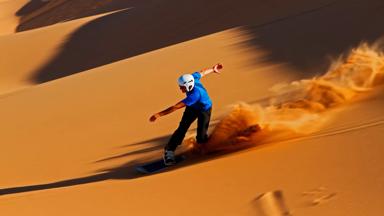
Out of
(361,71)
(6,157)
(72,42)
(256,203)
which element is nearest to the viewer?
(256,203)

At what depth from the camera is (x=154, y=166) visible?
6602 mm

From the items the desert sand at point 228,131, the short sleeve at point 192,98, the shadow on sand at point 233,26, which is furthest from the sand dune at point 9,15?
the short sleeve at point 192,98

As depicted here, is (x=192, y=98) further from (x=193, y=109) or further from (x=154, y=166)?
(x=154, y=166)

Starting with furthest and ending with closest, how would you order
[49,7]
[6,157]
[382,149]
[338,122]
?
[49,7] → [6,157] → [338,122] → [382,149]

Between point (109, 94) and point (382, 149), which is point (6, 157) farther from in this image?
point (382, 149)

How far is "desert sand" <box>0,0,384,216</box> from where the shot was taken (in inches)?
201

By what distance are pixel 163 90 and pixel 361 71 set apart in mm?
4039

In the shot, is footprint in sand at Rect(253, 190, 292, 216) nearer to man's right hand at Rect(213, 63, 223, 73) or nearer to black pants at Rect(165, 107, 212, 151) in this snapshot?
black pants at Rect(165, 107, 212, 151)

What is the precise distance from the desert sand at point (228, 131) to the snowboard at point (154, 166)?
0.13 meters

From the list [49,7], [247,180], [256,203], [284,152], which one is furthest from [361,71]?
[49,7]

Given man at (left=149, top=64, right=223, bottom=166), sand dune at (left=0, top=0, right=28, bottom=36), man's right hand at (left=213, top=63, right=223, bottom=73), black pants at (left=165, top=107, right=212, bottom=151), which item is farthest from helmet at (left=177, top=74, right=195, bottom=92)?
sand dune at (left=0, top=0, right=28, bottom=36)

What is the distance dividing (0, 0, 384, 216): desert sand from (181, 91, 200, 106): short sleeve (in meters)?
0.61

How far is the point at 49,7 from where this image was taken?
156 feet

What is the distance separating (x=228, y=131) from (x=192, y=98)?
2.44 feet
